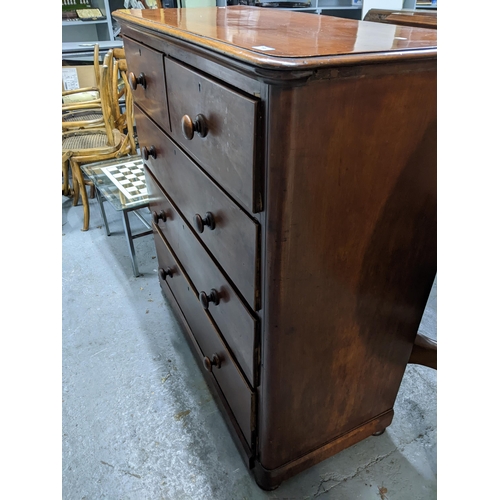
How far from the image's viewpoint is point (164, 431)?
1364mm

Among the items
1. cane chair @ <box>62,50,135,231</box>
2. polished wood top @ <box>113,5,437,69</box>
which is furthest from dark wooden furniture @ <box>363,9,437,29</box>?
cane chair @ <box>62,50,135,231</box>

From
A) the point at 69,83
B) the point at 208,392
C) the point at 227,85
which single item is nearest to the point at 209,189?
the point at 227,85

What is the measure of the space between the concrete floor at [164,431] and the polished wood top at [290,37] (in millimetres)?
1157

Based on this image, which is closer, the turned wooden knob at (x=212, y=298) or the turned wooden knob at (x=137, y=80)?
the turned wooden knob at (x=212, y=298)

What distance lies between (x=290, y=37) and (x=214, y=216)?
1.30 ft

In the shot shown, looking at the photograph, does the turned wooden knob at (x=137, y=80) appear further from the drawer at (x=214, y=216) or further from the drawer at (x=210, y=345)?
the drawer at (x=210, y=345)

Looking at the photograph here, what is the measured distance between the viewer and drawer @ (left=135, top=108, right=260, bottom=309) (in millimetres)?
796

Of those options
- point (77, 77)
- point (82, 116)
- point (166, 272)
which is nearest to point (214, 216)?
point (166, 272)

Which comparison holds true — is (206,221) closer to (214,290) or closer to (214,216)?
(214,216)

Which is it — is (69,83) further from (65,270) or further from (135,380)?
(135,380)

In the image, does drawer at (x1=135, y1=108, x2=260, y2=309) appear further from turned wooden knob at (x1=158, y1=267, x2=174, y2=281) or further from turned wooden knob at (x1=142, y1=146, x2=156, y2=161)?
A: turned wooden knob at (x1=158, y1=267, x2=174, y2=281)

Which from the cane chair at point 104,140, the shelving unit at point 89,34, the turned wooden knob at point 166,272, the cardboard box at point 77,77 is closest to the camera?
the turned wooden knob at point 166,272

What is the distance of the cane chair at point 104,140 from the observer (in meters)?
2.38

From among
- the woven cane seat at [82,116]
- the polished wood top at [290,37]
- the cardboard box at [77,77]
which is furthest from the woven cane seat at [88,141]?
the polished wood top at [290,37]
